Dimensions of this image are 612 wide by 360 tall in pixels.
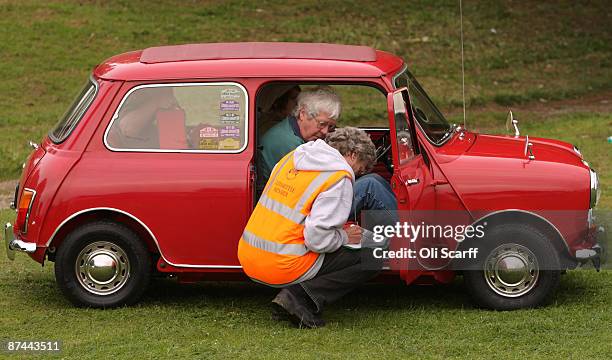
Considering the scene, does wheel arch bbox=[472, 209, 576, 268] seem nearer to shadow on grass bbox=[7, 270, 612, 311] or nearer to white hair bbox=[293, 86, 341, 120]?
shadow on grass bbox=[7, 270, 612, 311]

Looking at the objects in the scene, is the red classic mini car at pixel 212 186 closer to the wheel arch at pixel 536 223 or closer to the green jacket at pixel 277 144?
the wheel arch at pixel 536 223

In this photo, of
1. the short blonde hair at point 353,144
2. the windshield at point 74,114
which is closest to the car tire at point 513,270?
the short blonde hair at point 353,144

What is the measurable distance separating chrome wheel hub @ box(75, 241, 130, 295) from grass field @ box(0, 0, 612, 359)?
0.19 m

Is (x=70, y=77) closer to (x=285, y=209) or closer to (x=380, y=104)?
(x=380, y=104)

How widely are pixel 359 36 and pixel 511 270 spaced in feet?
46.7

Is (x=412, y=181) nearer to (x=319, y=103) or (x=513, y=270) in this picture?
(x=319, y=103)

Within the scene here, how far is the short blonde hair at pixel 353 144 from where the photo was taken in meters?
7.22

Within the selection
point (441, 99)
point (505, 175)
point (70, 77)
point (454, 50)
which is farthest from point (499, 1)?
point (505, 175)

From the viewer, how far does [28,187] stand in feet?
24.8

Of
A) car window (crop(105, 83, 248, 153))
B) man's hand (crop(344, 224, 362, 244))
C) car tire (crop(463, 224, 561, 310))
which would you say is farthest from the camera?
car window (crop(105, 83, 248, 153))

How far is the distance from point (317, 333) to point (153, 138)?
177 cm

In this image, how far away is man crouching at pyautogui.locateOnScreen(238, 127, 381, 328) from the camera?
6.91 m

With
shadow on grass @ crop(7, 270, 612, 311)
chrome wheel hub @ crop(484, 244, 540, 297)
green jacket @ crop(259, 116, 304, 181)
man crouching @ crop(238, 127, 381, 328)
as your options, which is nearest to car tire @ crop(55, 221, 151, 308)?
shadow on grass @ crop(7, 270, 612, 311)

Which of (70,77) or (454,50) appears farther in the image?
(454,50)
